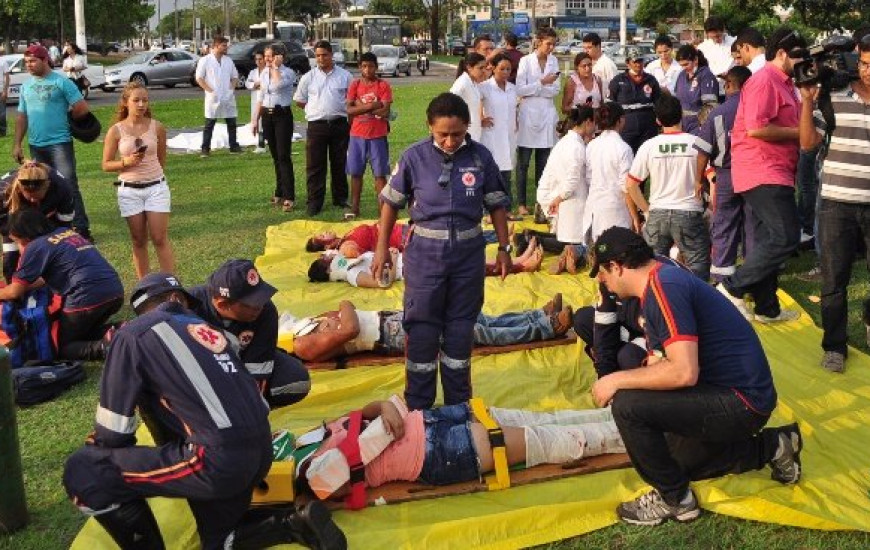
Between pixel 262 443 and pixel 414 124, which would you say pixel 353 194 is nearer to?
pixel 262 443

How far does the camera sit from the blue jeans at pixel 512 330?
6.14 m

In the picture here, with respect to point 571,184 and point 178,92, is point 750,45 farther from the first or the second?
point 178,92

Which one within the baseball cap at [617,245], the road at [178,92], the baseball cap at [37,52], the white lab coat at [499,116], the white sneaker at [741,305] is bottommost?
the white sneaker at [741,305]

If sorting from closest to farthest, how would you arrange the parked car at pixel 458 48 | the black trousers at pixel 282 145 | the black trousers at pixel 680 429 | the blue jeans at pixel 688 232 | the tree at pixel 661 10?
the black trousers at pixel 680 429 < the blue jeans at pixel 688 232 < the black trousers at pixel 282 145 < the tree at pixel 661 10 < the parked car at pixel 458 48

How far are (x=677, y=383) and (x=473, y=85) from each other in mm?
6417

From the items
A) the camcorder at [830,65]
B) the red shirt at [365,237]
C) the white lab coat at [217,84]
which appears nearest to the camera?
the camcorder at [830,65]

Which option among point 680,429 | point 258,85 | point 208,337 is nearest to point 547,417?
point 680,429

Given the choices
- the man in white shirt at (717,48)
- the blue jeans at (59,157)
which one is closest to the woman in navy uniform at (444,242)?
the blue jeans at (59,157)

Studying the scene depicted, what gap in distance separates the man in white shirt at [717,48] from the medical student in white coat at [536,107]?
1.96m

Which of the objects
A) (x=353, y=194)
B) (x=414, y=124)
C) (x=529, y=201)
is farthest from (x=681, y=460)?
(x=414, y=124)

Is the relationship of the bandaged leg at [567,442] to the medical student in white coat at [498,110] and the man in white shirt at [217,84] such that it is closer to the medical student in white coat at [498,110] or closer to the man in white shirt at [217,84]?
the medical student in white coat at [498,110]

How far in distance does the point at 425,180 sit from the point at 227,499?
2.10m

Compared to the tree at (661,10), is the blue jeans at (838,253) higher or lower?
lower

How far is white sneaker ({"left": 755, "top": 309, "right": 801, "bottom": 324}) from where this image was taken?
6.50 metres
